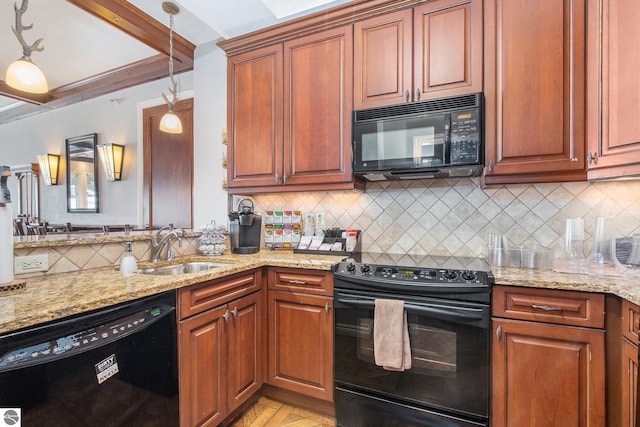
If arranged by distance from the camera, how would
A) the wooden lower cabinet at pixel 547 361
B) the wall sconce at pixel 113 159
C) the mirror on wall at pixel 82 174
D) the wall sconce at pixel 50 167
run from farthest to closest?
the wall sconce at pixel 50 167 < the mirror on wall at pixel 82 174 < the wall sconce at pixel 113 159 < the wooden lower cabinet at pixel 547 361

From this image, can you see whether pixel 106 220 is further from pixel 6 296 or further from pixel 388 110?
pixel 388 110

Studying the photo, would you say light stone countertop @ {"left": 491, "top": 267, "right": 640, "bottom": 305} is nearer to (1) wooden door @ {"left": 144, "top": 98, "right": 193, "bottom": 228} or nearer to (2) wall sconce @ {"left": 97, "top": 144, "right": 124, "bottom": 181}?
(1) wooden door @ {"left": 144, "top": 98, "right": 193, "bottom": 228}

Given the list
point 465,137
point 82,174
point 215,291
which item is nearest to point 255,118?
point 215,291

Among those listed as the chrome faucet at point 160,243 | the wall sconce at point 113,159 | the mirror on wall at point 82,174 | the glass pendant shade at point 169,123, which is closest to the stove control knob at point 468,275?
the chrome faucet at point 160,243

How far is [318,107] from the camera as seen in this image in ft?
6.89

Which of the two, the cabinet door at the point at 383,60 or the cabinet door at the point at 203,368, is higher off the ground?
the cabinet door at the point at 383,60

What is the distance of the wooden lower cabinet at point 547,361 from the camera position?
4.15 ft

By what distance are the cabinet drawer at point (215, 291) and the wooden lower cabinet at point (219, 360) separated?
0.11ft

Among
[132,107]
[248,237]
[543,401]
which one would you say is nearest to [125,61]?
[132,107]

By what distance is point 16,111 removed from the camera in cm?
481

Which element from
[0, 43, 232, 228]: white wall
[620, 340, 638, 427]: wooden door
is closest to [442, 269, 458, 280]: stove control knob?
[620, 340, 638, 427]: wooden door

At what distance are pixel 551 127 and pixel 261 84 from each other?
193 cm

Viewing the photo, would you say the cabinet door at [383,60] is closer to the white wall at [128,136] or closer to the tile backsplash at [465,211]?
the tile backsplash at [465,211]

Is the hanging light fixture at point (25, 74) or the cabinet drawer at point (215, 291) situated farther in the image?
the hanging light fixture at point (25, 74)
